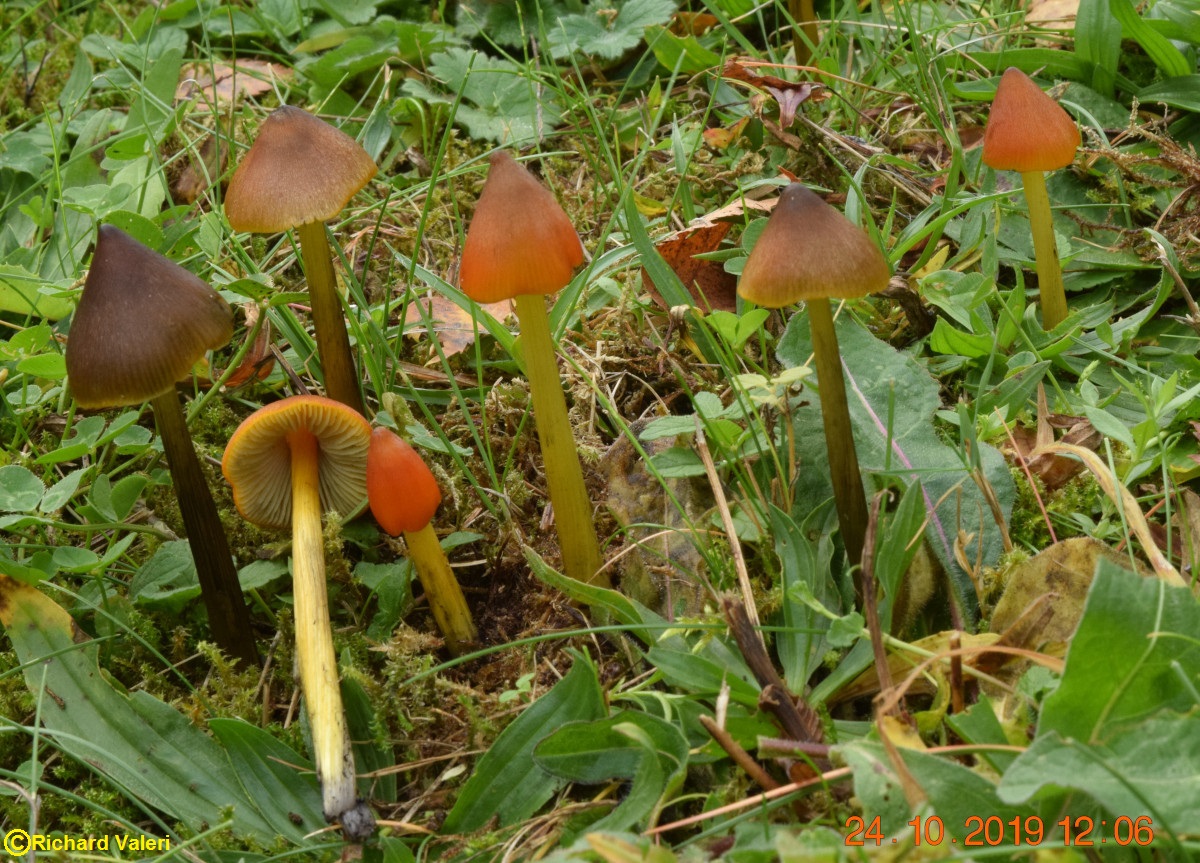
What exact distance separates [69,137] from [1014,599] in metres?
3.58

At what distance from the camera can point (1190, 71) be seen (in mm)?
3014

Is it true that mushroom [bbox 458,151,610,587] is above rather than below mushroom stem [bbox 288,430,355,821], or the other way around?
above

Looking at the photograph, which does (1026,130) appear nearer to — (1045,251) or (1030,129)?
(1030,129)

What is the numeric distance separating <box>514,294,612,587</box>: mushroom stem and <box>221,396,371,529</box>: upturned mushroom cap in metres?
0.39

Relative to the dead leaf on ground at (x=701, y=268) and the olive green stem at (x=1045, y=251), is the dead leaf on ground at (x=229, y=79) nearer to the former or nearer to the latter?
the dead leaf on ground at (x=701, y=268)

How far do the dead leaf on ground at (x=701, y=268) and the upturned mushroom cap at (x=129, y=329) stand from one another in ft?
4.08

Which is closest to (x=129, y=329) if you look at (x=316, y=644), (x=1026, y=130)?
(x=316, y=644)

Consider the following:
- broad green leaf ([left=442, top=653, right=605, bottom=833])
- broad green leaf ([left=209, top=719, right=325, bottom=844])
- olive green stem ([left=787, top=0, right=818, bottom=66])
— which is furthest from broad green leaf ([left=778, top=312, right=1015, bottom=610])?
olive green stem ([left=787, top=0, right=818, bottom=66])

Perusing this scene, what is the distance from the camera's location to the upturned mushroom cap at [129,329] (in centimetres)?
205

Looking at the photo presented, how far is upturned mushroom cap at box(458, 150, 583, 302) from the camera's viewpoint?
6.30ft

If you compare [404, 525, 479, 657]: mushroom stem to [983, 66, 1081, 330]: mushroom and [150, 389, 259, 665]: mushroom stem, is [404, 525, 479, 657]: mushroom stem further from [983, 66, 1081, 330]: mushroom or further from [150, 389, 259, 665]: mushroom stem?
[983, 66, 1081, 330]: mushroom

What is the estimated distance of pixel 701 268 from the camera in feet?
9.51

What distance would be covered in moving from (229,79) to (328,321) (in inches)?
76.8

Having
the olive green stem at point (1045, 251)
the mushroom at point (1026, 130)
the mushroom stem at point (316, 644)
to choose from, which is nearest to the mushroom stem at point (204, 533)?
the mushroom stem at point (316, 644)
